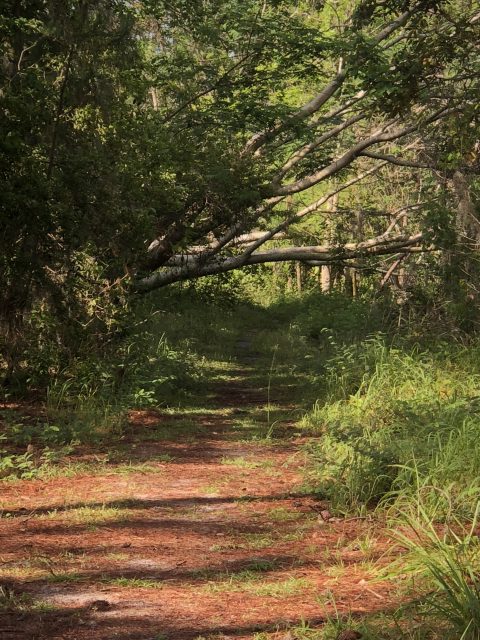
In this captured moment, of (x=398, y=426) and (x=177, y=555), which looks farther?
(x=398, y=426)

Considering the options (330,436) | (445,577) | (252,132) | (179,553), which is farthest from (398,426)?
(252,132)

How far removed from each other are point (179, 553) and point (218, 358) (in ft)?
39.6

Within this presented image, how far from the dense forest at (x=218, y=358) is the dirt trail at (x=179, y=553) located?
0.02 m

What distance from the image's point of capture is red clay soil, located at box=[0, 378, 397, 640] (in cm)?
445

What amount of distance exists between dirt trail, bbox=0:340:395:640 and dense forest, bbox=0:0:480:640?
0.02 metres

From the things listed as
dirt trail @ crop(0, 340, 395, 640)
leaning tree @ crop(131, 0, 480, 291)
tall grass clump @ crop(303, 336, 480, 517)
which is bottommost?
dirt trail @ crop(0, 340, 395, 640)

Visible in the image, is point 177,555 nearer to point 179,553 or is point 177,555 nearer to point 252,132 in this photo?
point 179,553

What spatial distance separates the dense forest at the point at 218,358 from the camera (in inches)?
191

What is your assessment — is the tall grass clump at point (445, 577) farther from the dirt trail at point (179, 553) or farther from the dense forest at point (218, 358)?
the dirt trail at point (179, 553)

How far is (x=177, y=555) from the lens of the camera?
18.6ft

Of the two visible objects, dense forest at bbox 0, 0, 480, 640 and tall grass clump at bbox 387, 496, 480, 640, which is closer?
tall grass clump at bbox 387, 496, 480, 640

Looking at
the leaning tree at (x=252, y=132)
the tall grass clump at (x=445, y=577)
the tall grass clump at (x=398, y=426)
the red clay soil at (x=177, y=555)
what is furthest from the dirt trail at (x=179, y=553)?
the leaning tree at (x=252, y=132)

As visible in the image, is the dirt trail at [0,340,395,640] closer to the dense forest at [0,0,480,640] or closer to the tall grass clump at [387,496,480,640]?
the dense forest at [0,0,480,640]

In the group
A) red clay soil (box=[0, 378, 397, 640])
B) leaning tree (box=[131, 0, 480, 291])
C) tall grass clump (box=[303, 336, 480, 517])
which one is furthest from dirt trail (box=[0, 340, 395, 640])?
leaning tree (box=[131, 0, 480, 291])
